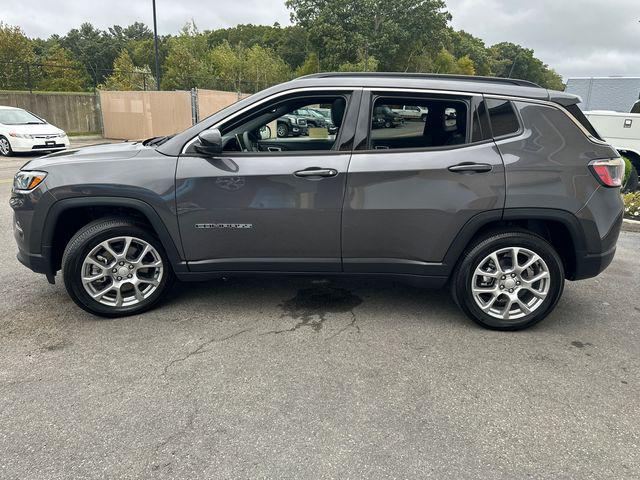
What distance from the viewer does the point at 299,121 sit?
3953 millimetres

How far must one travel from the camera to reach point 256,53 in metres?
42.8

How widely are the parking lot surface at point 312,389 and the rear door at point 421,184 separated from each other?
63 cm

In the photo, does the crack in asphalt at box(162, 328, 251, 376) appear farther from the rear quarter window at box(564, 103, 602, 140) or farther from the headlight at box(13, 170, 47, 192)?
the rear quarter window at box(564, 103, 602, 140)

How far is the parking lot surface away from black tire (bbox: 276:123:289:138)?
139cm

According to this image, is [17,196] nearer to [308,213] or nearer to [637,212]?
[308,213]

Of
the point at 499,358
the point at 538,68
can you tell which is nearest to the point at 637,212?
the point at 499,358

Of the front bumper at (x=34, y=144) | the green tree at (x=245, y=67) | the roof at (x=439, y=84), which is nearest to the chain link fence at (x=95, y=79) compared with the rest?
the green tree at (x=245, y=67)

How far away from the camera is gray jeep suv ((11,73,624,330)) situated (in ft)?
10.8

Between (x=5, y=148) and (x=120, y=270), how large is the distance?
12.4 metres

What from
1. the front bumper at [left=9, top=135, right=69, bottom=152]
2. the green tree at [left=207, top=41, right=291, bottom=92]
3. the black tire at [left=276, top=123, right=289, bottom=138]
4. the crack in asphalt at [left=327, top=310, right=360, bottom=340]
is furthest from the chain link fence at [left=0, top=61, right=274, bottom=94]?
the crack in asphalt at [left=327, top=310, right=360, bottom=340]

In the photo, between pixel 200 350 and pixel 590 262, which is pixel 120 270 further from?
pixel 590 262

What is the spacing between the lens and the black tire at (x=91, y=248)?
3432mm

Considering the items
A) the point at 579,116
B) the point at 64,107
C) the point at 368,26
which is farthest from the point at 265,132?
the point at 368,26

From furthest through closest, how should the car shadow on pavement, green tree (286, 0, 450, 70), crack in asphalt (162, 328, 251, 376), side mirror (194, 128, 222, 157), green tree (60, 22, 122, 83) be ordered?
green tree (60, 22, 122, 83), green tree (286, 0, 450, 70), the car shadow on pavement, side mirror (194, 128, 222, 157), crack in asphalt (162, 328, 251, 376)
